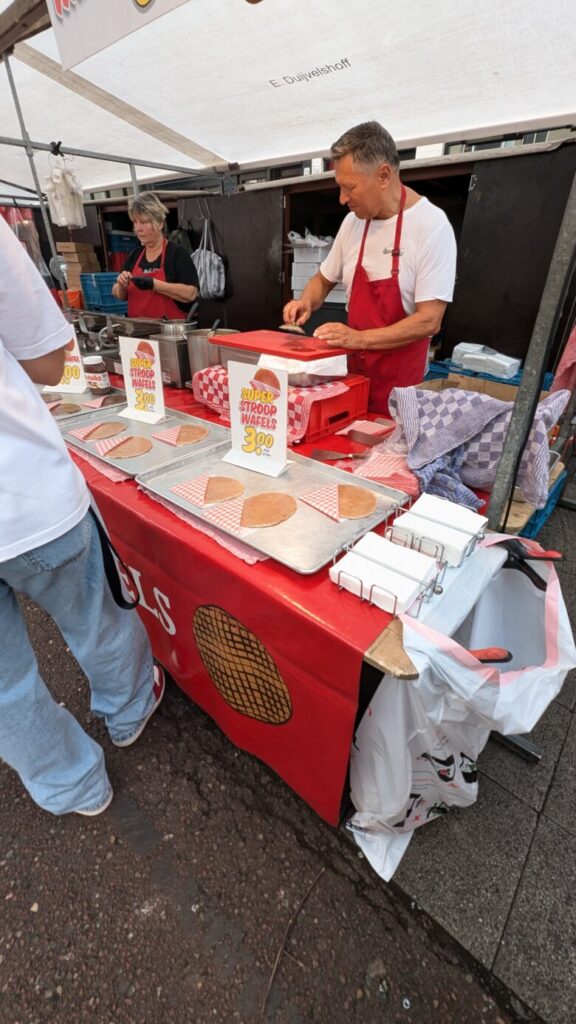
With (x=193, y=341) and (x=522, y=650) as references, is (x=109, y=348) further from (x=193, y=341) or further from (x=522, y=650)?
(x=522, y=650)

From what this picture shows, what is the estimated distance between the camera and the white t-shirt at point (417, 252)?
173 cm

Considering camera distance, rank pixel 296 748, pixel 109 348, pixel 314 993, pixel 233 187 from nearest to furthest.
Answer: pixel 314 993 < pixel 296 748 < pixel 109 348 < pixel 233 187

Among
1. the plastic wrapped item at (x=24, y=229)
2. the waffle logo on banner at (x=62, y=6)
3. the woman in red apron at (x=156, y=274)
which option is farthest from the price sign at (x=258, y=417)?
the plastic wrapped item at (x=24, y=229)

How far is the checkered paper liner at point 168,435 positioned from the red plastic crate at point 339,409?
1.47 feet

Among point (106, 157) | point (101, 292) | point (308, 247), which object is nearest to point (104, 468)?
point (106, 157)

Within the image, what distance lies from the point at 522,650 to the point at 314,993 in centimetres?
99

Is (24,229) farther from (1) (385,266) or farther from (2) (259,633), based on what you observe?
(2) (259,633)

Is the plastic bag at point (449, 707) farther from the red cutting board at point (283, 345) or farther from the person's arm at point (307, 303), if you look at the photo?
the person's arm at point (307, 303)

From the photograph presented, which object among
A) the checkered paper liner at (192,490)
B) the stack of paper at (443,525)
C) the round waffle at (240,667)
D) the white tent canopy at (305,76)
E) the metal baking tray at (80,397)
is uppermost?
the white tent canopy at (305,76)

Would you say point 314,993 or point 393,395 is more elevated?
point 393,395

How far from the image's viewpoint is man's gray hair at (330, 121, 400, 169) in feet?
→ 5.44

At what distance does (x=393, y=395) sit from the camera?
55.6 inches

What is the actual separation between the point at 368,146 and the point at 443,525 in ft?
5.14

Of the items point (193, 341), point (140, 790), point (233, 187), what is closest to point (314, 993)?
point (140, 790)
